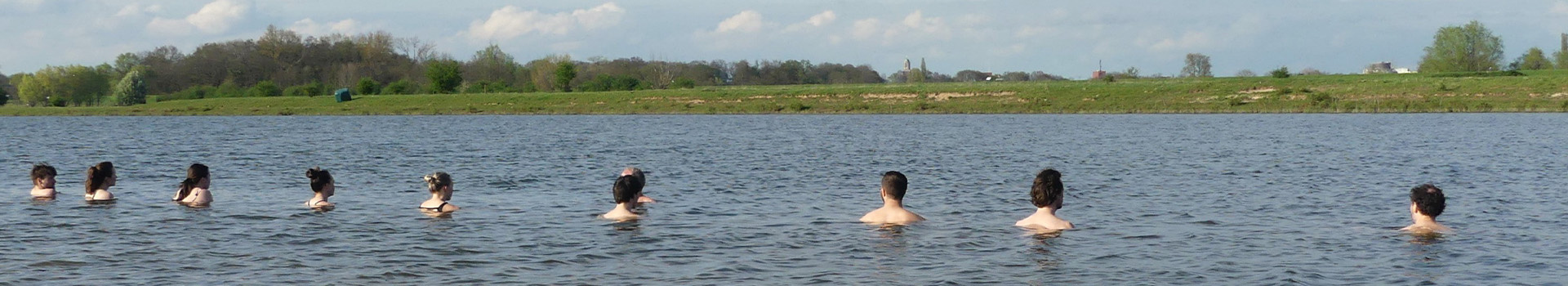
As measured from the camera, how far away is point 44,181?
2352 centimetres

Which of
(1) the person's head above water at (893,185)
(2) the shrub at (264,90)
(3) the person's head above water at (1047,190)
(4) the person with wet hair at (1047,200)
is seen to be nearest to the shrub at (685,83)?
(2) the shrub at (264,90)

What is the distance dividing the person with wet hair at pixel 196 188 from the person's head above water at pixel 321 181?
1.75 m

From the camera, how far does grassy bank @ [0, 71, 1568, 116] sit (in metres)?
97.7

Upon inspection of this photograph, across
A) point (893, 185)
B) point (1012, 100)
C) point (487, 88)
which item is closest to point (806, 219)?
point (893, 185)

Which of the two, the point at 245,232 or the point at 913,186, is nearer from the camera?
the point at 245,232

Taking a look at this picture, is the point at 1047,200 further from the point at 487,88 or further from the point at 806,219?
the point at 487,88

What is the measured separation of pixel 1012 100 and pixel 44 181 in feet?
303

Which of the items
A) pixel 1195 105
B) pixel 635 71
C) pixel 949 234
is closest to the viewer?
pixel 949 234

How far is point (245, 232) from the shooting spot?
723 inches

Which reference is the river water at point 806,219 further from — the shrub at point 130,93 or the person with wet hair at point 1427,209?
the shrub at point 130,93

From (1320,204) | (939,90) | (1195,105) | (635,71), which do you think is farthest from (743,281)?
(635,71)

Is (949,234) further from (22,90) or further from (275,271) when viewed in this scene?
(22,90)

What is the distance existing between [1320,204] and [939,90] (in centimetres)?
9430

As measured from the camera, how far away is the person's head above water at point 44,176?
2336 cm
